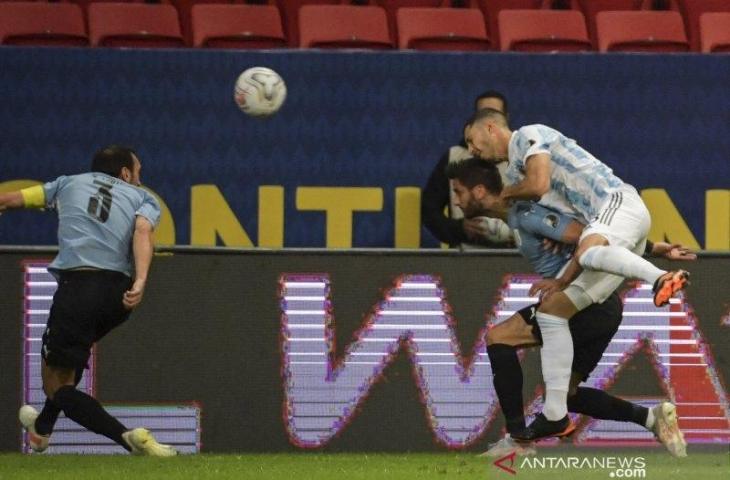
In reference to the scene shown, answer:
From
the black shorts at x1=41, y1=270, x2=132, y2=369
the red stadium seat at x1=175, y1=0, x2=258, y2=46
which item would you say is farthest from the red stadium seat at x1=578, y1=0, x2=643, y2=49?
the black shorts at x1=41, y1=270, x2=132, y2=369

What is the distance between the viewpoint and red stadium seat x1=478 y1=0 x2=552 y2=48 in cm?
1132

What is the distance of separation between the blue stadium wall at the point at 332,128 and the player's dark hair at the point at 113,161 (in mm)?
2006

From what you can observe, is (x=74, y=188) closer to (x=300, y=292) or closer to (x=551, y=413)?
(x=300, y=292)

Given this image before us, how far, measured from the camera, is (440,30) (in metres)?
10.9

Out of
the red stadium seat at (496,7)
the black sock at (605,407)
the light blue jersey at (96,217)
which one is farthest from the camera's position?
the red stadium seat at (496,7)

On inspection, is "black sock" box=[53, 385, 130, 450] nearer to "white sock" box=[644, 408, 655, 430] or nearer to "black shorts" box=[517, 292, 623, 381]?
"black shorts" box=[517, 292, 623, 381]

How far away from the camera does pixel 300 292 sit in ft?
27.6

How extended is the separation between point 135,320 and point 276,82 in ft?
7.15

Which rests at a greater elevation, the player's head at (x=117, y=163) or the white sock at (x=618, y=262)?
the player's head at (x=117, y=163)

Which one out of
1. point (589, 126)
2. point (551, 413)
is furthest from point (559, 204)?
point (589, 126)

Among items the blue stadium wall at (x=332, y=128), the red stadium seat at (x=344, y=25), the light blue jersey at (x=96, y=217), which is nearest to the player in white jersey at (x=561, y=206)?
the light blue jersey at (x=96, y=217)

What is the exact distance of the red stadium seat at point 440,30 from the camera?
10.9 meters

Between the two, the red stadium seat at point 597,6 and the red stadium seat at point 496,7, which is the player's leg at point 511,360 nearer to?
the red stadium seat at point 496,7

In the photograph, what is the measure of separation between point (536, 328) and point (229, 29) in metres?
4.20
